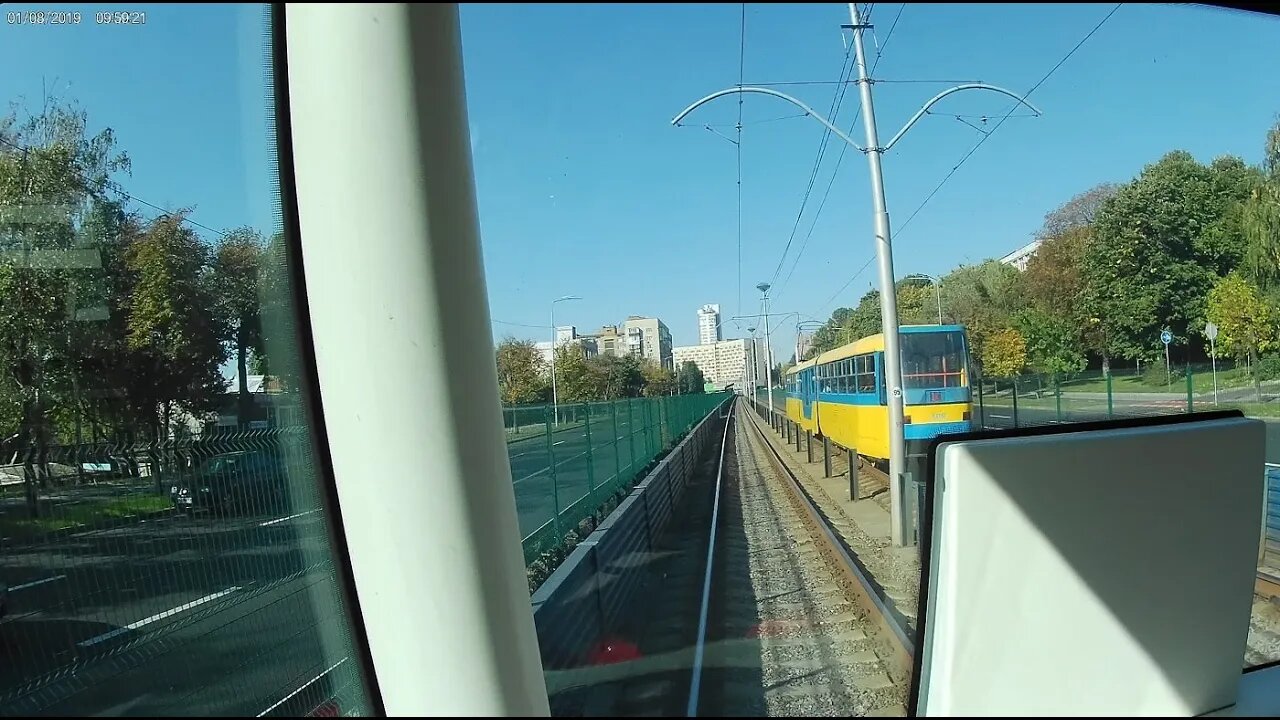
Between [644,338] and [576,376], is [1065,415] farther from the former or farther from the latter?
[576,376]

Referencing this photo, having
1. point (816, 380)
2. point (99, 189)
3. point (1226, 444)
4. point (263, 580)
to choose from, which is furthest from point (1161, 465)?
point (816, 380)

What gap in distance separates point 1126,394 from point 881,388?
7.22 ft

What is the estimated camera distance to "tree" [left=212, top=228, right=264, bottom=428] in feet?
10.3

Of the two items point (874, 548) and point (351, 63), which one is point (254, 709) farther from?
point (874, 548)

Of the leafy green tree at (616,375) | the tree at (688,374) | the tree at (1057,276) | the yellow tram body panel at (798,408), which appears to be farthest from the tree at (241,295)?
the yellow tram body panel at (798,408)

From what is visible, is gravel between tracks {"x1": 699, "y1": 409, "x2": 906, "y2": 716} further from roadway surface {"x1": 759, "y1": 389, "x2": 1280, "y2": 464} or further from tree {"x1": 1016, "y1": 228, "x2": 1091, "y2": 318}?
tree {"x1": 1016, "y1": 228, "x2": 1091, "y2": 318}

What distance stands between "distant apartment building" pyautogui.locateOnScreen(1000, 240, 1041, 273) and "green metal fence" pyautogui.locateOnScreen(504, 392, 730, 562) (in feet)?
9.29

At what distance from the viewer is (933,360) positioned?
6051 millimetres

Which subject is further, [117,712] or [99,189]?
[99,189]

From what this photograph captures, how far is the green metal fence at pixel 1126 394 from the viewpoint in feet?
14.1

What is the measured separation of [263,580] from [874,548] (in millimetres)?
4302

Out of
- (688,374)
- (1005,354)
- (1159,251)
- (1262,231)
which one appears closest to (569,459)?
(688,374)

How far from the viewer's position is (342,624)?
8.85ft

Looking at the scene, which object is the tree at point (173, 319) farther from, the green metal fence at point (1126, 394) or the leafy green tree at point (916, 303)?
the green metal fence at point (1126, 394)
